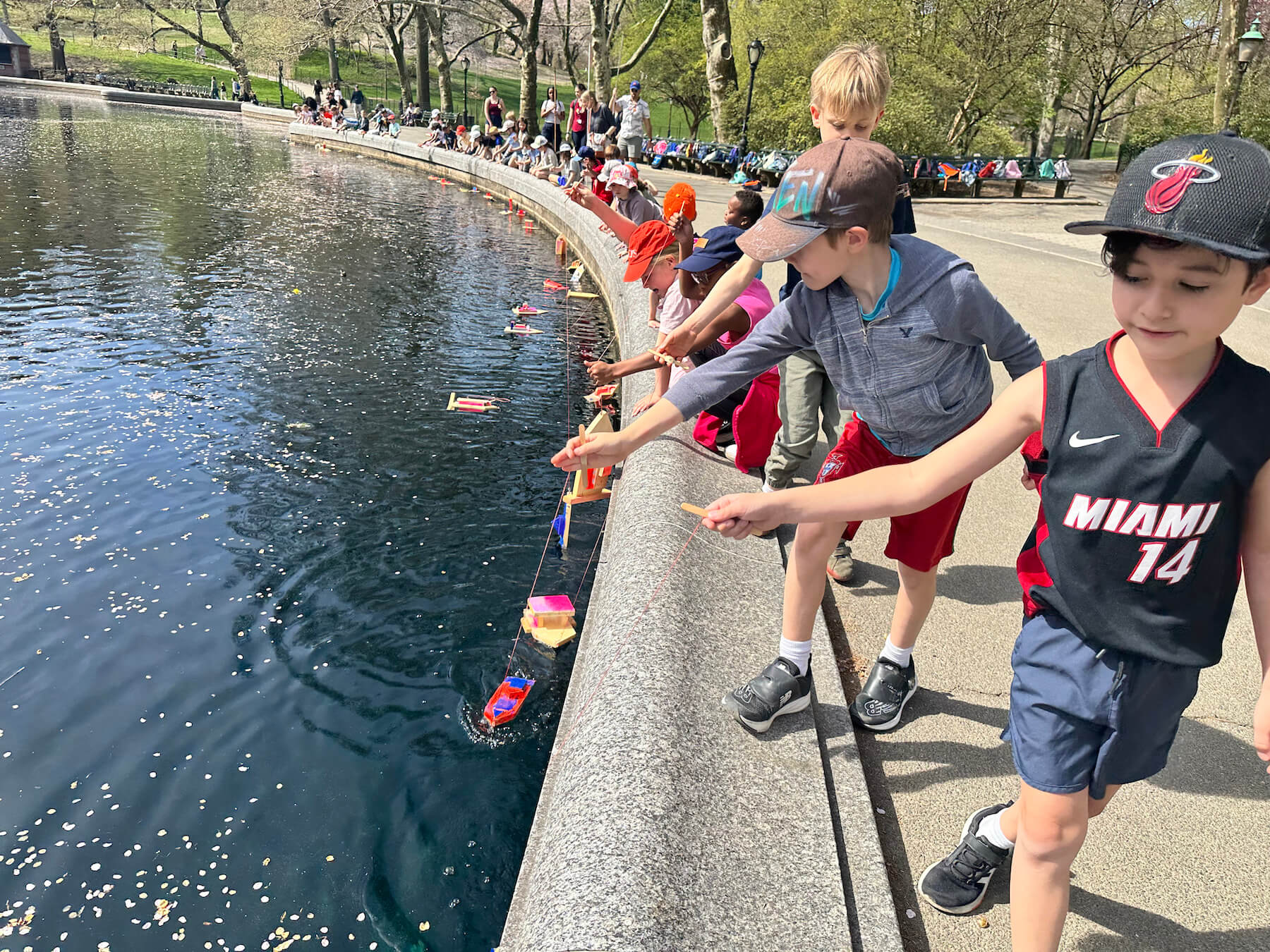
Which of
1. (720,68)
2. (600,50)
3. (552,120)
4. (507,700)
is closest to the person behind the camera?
(507,700)

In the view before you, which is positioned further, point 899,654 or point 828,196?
Result: point 899,654

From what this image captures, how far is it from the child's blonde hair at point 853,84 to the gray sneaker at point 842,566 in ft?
6.11

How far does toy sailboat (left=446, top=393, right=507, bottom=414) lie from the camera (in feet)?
25.0

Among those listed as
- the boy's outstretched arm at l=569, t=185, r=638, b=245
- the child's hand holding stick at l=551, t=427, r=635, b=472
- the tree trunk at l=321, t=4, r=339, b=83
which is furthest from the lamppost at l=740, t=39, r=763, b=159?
the child's hand holding stick at l=551, t=427, r=635, b=472

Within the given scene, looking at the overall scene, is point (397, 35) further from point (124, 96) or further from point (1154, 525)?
point (1154, 525)

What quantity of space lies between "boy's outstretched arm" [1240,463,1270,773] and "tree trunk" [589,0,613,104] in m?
27.7

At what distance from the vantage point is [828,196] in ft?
7.54

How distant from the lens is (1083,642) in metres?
1.85

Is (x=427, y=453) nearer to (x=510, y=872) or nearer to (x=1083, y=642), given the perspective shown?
(x=510, y=872)

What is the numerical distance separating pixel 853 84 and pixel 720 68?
24899mm

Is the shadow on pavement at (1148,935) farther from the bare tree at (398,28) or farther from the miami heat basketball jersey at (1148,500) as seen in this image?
the bare tree at (398,28)

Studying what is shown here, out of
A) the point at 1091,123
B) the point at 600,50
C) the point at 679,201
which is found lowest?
the point at 679,201

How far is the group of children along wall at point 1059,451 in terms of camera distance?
163 cm

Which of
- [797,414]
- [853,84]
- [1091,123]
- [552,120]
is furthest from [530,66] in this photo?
[797,414]
